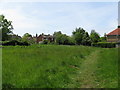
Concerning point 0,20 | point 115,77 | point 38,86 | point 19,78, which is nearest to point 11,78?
point 19,78

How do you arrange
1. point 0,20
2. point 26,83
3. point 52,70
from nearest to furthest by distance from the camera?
point 26,83
point 52,70
point 0,20

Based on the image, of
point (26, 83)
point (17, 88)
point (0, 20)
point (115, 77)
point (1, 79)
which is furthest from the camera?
point (0, 20)

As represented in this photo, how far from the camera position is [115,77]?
885cm

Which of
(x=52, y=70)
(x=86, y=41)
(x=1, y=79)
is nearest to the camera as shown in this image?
(x=1, y=79)

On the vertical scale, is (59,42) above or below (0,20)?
below

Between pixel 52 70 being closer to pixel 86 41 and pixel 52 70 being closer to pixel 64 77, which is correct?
pixel 64 77

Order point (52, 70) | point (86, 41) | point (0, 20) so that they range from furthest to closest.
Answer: point (86, 41), point (0, 20), point (52, 70)

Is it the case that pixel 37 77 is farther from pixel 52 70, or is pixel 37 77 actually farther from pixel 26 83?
pixel 52 70

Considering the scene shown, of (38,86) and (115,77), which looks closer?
(38,86)

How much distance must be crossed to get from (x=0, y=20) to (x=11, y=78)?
7279 cm

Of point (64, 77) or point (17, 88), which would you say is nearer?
point (17, 88)

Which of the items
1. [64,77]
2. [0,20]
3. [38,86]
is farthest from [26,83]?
[0,20]

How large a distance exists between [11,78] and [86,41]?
79.3 m

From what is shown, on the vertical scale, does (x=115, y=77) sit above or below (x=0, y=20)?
below
